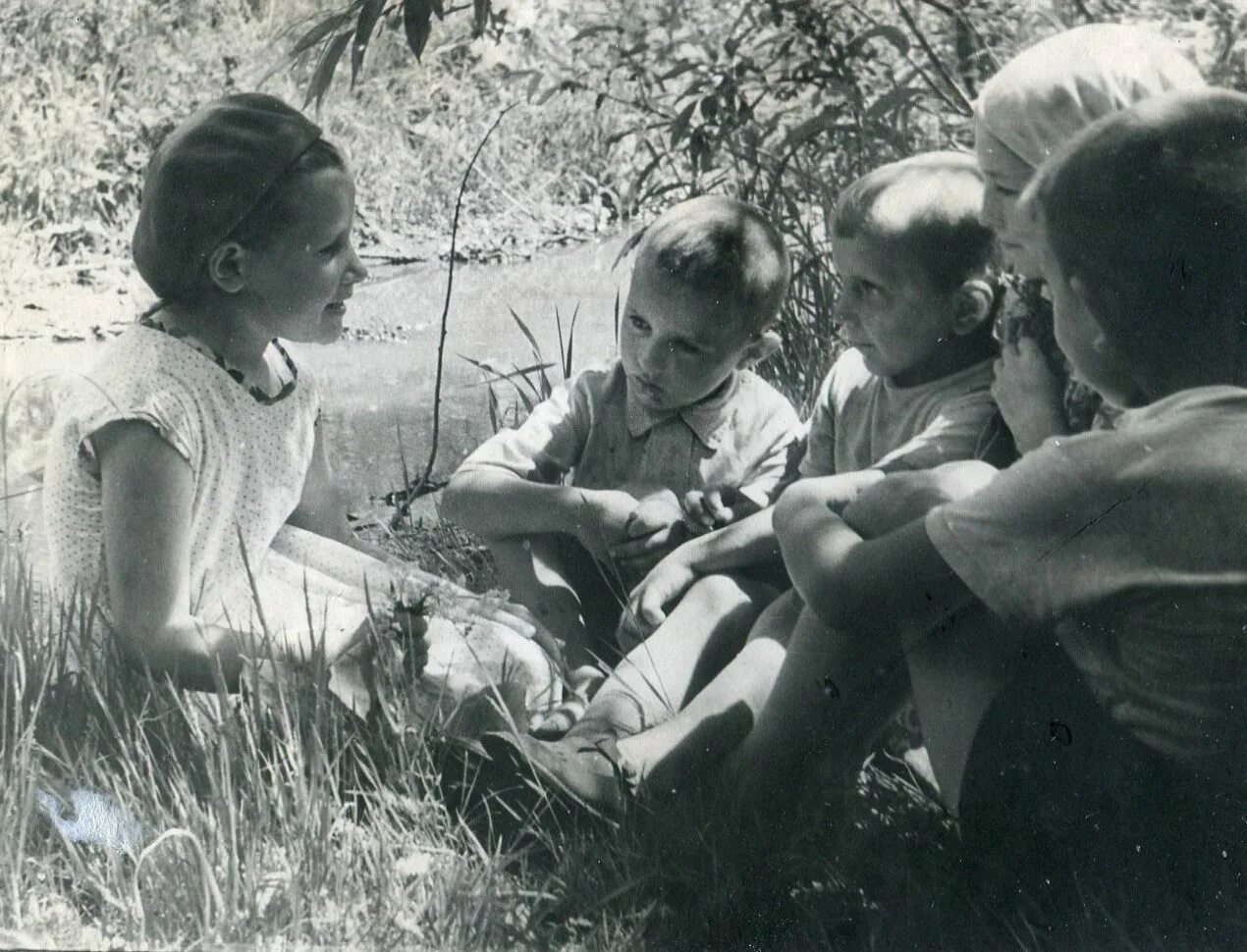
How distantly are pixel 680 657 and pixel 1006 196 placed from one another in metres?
0.94

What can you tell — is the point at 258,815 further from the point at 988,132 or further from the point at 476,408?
the point at 988,132

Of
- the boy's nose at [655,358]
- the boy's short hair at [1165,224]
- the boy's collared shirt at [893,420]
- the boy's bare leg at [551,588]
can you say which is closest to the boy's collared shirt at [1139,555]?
the boy's short hair at [1165,224]

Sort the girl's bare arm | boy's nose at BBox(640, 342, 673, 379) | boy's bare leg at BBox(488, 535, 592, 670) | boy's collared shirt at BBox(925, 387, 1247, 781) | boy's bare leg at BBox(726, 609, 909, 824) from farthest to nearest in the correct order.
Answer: boy's bare leg at BBox(488, 535, 592, 670) → boy's nose at BBox(640, 342, 673, 379) → the girl's bare arm → boy's bare leg at BBox(726, 609, 909, 824) → boy's collared shirt at BBox(925, 387, 1247, 781)

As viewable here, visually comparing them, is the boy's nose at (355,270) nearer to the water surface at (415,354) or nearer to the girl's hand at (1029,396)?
the water surface at (415,354)

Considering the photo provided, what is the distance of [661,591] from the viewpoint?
2.76 metres

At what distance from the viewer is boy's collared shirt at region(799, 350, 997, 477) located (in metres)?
2.50

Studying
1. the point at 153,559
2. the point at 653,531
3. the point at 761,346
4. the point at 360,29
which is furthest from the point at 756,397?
the point at 153,559

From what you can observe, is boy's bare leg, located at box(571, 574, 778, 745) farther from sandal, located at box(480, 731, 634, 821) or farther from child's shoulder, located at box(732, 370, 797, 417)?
child's shoulder, located at box(732, 370, 797, 417)

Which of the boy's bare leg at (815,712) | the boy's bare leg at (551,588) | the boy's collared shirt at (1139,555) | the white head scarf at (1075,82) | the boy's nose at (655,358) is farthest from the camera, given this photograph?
the boy's bare leg at (551,588)

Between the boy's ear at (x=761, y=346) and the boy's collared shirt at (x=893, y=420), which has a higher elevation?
the boy's ear at (x=761, y=346)

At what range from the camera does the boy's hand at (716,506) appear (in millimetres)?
2777

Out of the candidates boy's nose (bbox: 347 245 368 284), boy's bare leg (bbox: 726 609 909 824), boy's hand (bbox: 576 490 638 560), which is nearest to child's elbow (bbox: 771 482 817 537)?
boy's bare leg (bbox: 726 609 909 824)

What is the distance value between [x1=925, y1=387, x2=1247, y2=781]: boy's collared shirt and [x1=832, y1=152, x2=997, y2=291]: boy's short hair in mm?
390

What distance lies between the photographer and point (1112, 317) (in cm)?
223
